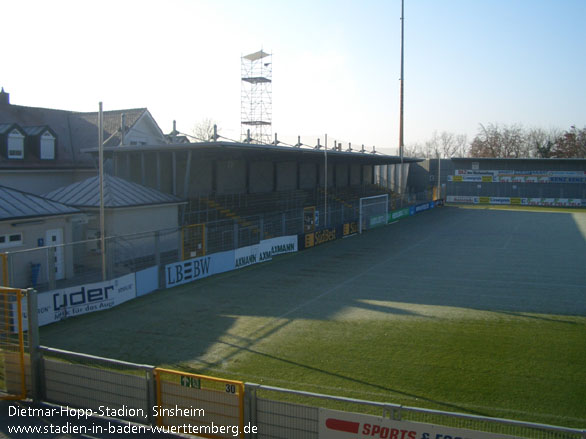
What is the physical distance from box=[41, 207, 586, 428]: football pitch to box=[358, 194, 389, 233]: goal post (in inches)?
438

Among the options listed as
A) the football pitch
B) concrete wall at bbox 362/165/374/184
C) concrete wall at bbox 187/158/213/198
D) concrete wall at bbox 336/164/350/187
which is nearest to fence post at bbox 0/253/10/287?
the football pitch

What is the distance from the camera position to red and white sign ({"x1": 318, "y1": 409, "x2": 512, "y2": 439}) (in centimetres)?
614

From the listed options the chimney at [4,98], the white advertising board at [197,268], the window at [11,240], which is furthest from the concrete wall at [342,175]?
the window at [11,240]

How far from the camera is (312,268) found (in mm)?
23250

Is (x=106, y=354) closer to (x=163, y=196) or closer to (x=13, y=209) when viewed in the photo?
(x=13, y=209)

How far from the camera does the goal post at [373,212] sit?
3635cm

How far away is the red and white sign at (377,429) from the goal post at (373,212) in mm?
29045

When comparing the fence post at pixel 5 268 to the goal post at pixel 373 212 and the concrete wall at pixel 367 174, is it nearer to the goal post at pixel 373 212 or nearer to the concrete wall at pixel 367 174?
the goal post at pixel 373 212

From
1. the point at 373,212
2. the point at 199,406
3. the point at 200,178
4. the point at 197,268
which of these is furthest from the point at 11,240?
the point at 373,212

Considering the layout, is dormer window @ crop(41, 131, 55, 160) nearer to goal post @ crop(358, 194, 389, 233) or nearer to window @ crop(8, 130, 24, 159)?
window @ crop(8, 130, 24, 159)

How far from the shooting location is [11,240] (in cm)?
1808

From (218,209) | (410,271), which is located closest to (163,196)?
(218,209)

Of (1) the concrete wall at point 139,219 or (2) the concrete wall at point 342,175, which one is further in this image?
(2) the concrete wall at point 342,175

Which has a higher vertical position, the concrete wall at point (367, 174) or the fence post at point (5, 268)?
the concrete wall at point (367, 174)
